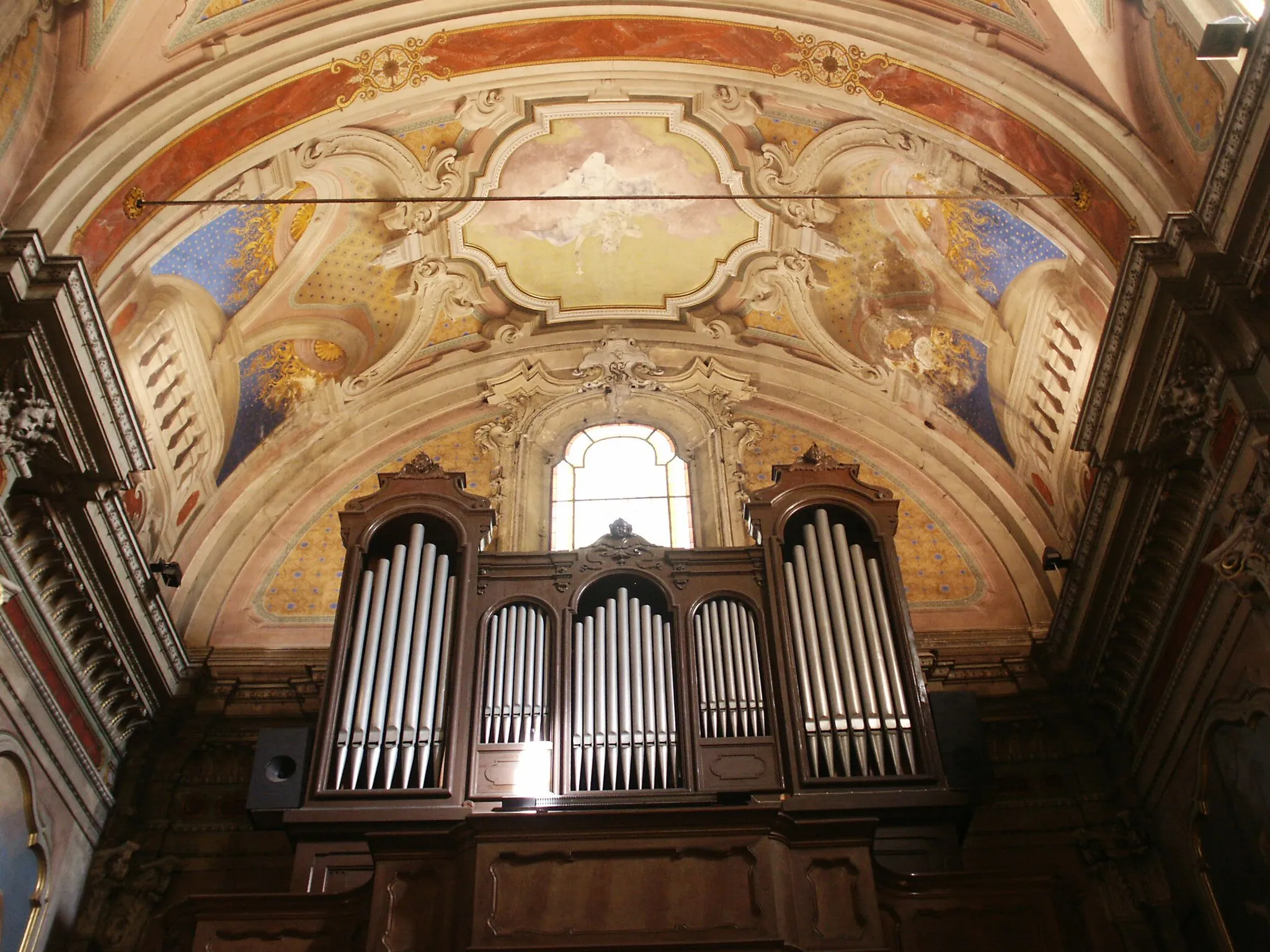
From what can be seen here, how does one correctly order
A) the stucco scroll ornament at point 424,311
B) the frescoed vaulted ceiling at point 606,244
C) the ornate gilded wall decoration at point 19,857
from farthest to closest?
the stucco scroll ornament at point 424,311 → the frescoed vaulted ceiling at point 606,244 → the ornate gilded wall decoration at point 19,857

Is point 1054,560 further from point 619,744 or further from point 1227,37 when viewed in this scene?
point 1227,37

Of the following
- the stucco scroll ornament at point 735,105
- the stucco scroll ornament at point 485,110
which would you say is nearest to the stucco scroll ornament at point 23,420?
the stucco scroll ornament at point 485,110

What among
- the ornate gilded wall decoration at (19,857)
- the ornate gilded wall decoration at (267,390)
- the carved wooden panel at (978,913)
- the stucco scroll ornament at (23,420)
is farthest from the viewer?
the ornate gilded wall decoration at (267,390)

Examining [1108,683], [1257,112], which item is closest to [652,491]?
[1108,683]

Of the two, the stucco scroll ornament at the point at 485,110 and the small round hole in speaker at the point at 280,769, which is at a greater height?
the stucco scroll ornament at the point at 485,110

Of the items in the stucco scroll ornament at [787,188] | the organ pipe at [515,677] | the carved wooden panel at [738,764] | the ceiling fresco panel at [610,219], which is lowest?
the carved wooden panel at [738,764]

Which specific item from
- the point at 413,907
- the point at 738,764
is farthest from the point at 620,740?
the point at 413,907

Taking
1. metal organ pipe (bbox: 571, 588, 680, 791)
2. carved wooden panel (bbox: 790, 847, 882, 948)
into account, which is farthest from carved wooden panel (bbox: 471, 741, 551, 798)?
carved wooden panel (bbox: 790, 847, 882, 948)

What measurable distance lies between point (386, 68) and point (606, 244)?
10.2 ft

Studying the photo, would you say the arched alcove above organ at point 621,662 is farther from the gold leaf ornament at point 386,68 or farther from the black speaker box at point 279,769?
the gold leaf ornament at point 386,68

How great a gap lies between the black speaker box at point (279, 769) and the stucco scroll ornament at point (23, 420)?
285 centimetres

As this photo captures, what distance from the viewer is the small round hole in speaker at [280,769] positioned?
10.3 meters

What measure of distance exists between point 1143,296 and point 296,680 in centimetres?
749

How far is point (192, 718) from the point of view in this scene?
11.4 metres
